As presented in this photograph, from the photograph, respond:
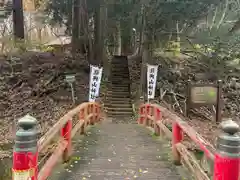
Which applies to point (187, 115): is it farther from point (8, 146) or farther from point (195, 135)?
point (195, 135)

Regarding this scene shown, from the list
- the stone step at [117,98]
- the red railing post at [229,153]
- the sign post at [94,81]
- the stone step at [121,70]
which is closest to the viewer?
the red railing post at [229,153]

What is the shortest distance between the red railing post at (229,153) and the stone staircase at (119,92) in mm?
12017

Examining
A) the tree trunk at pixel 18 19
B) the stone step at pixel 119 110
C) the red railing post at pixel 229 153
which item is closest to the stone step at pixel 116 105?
the stone step at pixel 119 110

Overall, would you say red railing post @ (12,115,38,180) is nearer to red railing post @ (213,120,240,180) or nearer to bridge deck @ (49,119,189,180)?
bridge deck @ (49,119,189,180)

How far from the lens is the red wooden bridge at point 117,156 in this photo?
109 inches

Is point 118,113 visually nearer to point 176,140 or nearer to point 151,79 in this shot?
point 151,79

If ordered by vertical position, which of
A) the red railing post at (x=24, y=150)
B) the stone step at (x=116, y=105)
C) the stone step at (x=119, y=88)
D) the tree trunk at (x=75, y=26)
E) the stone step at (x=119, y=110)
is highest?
the tree trunk at (x=75, y=26)

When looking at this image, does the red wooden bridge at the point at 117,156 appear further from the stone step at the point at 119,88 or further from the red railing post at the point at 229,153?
the stone step at the point at 119,88

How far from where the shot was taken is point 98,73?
517 inches

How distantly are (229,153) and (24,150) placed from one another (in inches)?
76.5

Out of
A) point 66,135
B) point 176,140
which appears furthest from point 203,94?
point 66,135

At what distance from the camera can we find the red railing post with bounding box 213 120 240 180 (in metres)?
2.70

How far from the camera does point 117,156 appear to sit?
550cm

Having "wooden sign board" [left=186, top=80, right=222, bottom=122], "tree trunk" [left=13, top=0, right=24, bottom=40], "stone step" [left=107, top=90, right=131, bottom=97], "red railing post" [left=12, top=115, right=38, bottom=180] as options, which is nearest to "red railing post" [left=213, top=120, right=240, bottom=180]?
"red railing post" [left=12, top=115, right=38, bottom=180]
